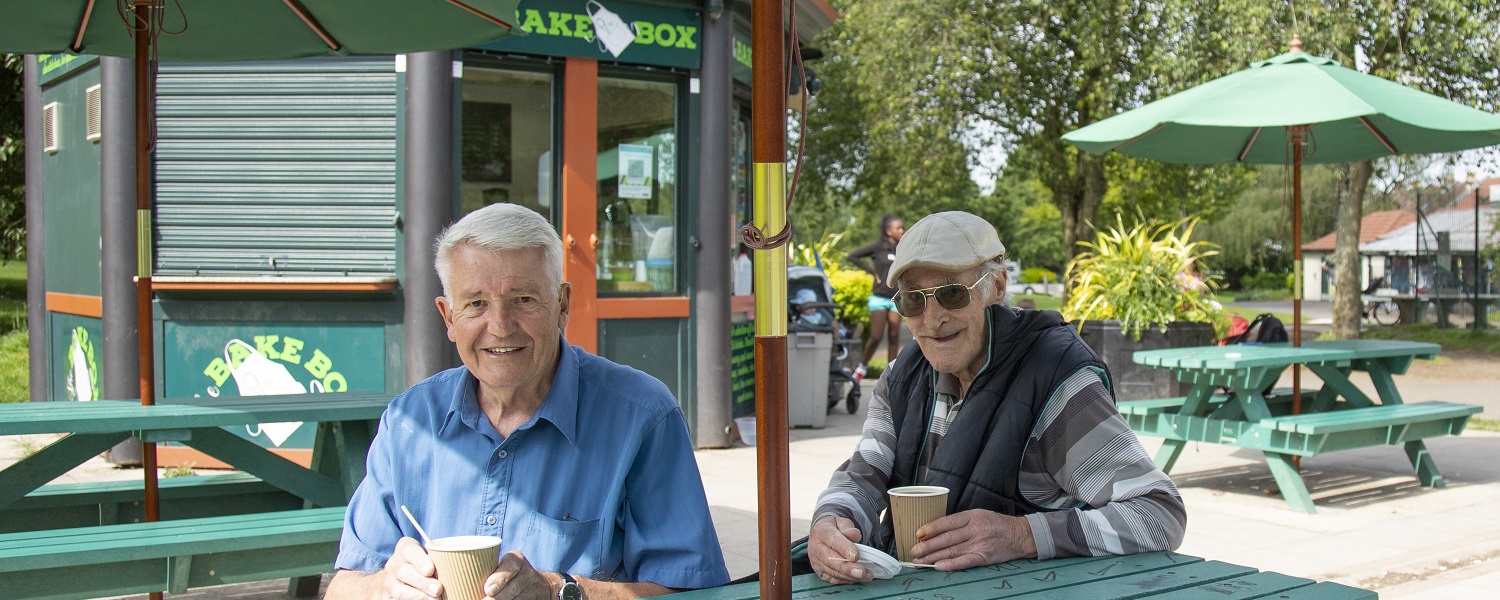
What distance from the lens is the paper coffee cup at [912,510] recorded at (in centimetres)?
244

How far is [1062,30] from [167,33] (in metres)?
19.0

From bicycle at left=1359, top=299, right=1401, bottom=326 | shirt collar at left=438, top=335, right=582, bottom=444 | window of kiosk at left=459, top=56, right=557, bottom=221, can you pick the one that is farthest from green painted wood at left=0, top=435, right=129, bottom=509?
bicycle at left=1359, top=299, right=1401, bottom=326

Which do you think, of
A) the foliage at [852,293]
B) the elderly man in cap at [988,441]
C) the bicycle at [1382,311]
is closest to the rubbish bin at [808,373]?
the foliage at [852,293]

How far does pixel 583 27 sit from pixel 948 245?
5.46 m

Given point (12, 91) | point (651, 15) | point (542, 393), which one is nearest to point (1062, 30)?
point (651, 15)

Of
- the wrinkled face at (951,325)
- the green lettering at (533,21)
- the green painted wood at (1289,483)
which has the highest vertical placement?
the green lettering at (533,21)

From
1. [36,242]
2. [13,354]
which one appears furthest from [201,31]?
[13,354]

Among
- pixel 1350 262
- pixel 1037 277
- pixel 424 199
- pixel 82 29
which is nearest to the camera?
pixel 82 29

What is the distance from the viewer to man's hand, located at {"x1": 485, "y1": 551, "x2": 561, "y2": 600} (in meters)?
2.14

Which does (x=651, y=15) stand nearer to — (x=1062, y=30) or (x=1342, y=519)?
(x=1342, y=519)

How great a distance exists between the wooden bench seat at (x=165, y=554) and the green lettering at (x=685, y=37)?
4.82 meters

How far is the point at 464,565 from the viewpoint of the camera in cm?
205

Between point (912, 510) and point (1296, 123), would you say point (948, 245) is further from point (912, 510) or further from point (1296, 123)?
point (1296, 123)

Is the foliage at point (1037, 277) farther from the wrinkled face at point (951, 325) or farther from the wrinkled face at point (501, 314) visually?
the wrinkled face at point (501, 314)
